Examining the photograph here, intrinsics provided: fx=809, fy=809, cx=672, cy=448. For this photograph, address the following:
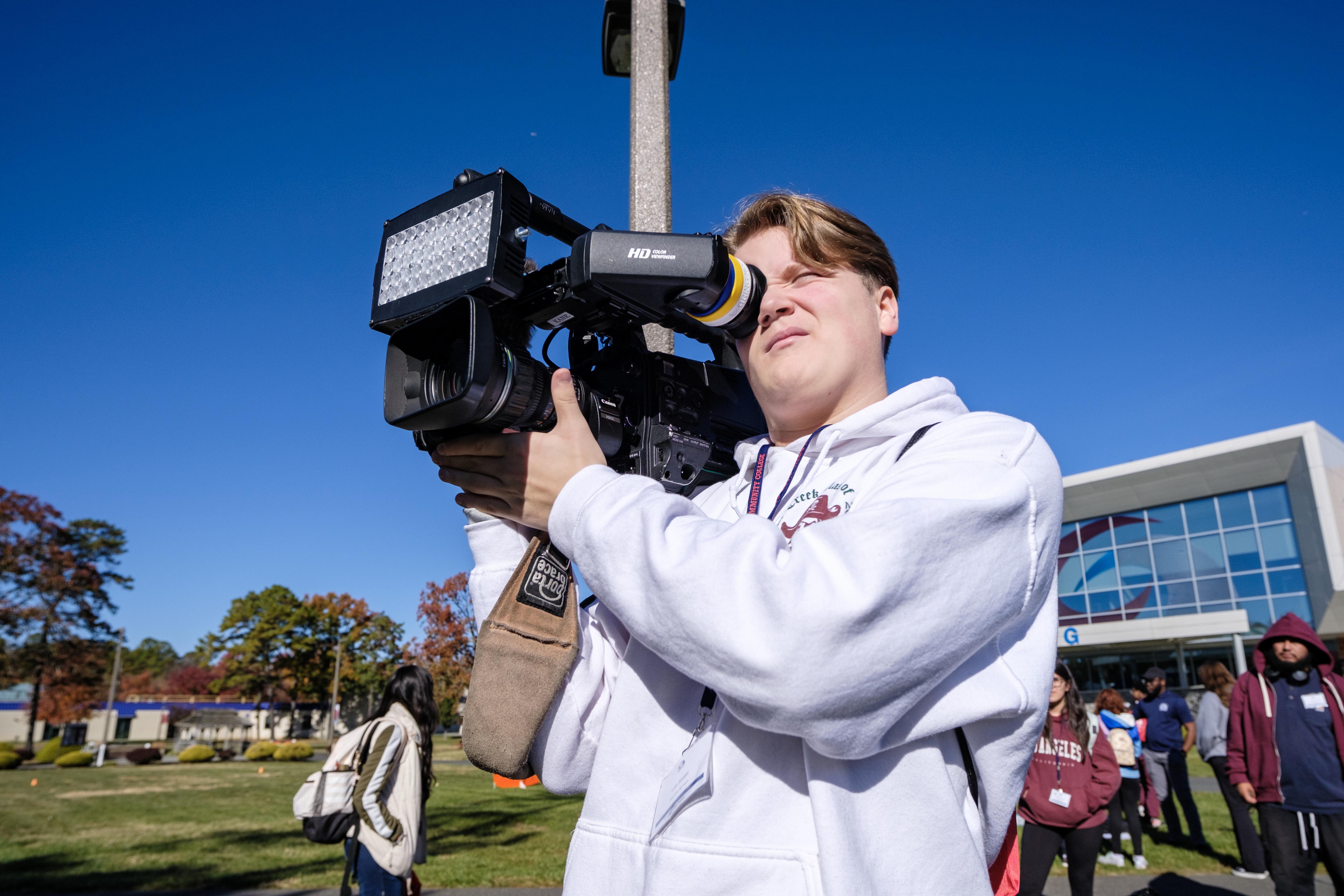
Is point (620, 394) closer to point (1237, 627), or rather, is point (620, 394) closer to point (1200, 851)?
point (1200, 851)

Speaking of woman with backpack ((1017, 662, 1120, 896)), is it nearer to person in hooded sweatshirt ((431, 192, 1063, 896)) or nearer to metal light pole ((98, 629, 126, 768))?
person in hooded sweatshirt ((431, 192, 1063, 896))

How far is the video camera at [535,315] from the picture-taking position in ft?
4.27

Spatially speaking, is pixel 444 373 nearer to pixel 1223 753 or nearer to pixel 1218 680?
pixel 1223 753

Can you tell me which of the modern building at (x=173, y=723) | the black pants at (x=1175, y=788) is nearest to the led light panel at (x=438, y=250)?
the black pants at (x=1175, y=788)

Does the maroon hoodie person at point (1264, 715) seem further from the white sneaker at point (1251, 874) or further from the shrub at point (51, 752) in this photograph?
the shrub at point (51, 752)

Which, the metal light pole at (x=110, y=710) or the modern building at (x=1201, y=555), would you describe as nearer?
the modern building at (x=1201, y=555)

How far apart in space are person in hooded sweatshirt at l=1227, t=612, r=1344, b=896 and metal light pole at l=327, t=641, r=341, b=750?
138 feet

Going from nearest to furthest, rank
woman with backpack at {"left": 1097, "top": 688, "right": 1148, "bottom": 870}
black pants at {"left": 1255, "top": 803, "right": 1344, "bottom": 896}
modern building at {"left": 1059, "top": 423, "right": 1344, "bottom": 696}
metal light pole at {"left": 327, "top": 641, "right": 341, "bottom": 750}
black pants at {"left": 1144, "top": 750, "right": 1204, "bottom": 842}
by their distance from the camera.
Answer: black pants at {"left": 1255, "top": 803, "right": 1344, "bottom": 896} < woman with backpack at {"left": 1097, "top": 688, "right": 1148, "bottom": 870} < black pants at {"left": 1144, "top": 750, "right": 1204, "bottom": 842} < modern building at {"left": 1059, "top": 423, "right": 1344, "bottom": 696} < metal light pole at {"left": 327, "top": 641, "right": 341, "bottom": 750}

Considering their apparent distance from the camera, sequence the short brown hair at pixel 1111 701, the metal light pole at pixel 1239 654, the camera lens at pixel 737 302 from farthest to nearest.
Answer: the metal light pole at pixel 1239 654
the short brown hair at pixel 1111 701
the camera lens at pixel 737 302

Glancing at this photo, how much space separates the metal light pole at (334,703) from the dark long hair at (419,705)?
129 feet

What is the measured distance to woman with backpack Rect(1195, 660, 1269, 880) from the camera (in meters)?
7.37

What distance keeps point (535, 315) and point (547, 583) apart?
50cm

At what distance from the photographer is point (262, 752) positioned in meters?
28.8

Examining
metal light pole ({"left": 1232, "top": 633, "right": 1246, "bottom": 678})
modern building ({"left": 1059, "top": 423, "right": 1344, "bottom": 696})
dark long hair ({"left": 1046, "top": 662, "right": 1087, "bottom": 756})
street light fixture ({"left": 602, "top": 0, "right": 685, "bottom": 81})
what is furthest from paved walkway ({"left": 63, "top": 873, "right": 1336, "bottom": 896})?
modern building ({"left": 1059, "top": 423, "right": 1344, "bottom": 696})
